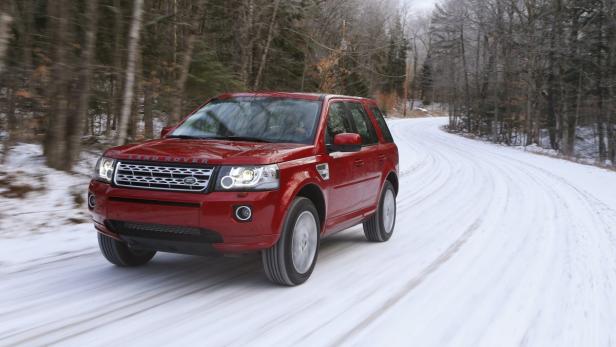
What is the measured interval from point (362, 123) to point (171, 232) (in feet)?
10.5

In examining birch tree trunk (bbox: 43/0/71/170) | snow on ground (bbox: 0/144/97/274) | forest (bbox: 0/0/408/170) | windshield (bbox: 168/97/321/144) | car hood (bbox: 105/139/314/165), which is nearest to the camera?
car hood (bbox: 105/139/314/165)

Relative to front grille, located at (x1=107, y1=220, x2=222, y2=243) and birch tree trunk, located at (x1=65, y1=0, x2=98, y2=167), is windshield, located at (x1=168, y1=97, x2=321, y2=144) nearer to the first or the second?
front grille, located at (x1=107, y1=220, x2=222, y2=243)

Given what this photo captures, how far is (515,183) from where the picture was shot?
15688 millimetres

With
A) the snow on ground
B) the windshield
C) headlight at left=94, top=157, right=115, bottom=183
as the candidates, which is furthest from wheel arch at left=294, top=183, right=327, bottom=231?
the snow on ground

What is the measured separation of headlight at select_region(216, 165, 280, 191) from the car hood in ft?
0.16

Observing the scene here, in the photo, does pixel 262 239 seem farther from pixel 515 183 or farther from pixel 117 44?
pixel 515 183

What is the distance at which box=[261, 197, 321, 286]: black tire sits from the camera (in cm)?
519

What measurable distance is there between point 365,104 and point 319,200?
2.26 m

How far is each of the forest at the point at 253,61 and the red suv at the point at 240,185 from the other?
13.4 feet

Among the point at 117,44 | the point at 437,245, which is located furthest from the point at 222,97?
the point at 117,44

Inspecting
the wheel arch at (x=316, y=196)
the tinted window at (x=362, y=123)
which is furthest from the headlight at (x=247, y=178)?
the tinted window at (x=362, y=123)

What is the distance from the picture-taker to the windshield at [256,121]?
595cm

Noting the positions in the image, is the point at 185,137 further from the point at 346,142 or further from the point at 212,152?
the point at 346,142

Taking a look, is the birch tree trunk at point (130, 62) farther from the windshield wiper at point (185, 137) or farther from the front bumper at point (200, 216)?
the front bumper at point (200, 216)
